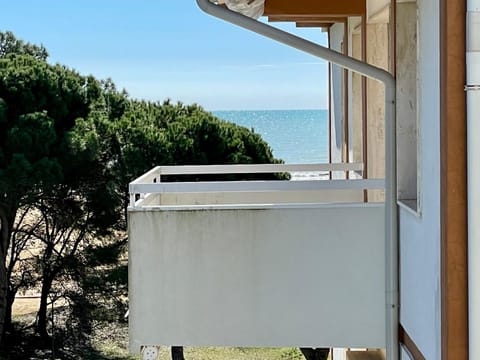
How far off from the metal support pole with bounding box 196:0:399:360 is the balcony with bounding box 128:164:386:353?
13 cm

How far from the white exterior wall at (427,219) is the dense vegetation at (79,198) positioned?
911 cm

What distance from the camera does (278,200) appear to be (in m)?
5.86

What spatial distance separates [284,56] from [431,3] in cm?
5071

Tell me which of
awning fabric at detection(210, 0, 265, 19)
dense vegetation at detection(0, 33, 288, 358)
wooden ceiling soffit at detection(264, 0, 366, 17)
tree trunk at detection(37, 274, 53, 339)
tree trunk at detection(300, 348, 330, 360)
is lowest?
Result: tree trunk at detection(300, 348, 330, 360)

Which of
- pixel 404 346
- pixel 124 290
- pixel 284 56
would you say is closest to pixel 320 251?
pixel 404 346

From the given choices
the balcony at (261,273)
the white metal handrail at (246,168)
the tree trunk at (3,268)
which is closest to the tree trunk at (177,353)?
the tree trunk at (3,268)

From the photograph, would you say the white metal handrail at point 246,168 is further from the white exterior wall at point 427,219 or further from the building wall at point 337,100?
the white exterior wall at point 427,219

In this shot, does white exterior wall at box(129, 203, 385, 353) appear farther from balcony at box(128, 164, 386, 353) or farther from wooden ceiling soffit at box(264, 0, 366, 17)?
wooden ceiling soffit at box(264, 0, 366, 17)

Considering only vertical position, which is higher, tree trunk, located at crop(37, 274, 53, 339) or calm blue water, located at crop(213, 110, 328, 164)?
calm blue water, located at crop(213, 110, 328, 164)

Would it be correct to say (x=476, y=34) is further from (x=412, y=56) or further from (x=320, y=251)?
(x=320, y=251)

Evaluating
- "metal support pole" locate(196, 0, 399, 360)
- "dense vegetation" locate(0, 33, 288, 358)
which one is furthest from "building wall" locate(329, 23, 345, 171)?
"dense vegetation" locate(0, 33, 288, 358)

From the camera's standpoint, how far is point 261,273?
394cm

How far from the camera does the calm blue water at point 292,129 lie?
4988cm

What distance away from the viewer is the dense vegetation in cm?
1190
